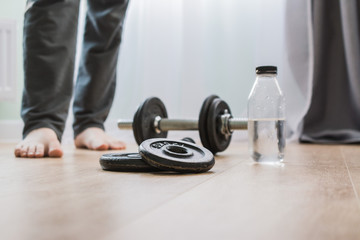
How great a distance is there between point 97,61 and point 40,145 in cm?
57

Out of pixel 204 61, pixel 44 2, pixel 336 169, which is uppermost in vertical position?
pixel 44 2

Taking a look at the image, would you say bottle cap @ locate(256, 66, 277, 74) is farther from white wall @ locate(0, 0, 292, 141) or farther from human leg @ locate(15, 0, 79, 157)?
white wall @ locate(0, 0, 292, 141)

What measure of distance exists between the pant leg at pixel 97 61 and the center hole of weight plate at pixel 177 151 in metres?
0.94

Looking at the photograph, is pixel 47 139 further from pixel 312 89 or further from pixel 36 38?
pixel 312 89

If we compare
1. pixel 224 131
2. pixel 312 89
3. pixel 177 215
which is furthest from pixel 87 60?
pixel 177 215

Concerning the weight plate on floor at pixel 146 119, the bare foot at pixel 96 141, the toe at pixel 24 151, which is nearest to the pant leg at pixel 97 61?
the bare foot at pixel 96 141

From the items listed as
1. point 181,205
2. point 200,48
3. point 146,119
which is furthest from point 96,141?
point 181,205

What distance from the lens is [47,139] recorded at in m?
1.46

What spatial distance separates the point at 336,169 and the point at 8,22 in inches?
95.1

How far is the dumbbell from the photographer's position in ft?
4.48

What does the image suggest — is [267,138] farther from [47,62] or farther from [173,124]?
[47,62]

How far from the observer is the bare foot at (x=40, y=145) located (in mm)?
1390

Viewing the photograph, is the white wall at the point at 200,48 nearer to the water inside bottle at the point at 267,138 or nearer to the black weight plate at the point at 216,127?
the black weight plate at the point at 216,127

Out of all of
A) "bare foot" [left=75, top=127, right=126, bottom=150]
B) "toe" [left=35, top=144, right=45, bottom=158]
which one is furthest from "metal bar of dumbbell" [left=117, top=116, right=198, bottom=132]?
"toe" [left=35, top=144, right=45, bottom=158]
